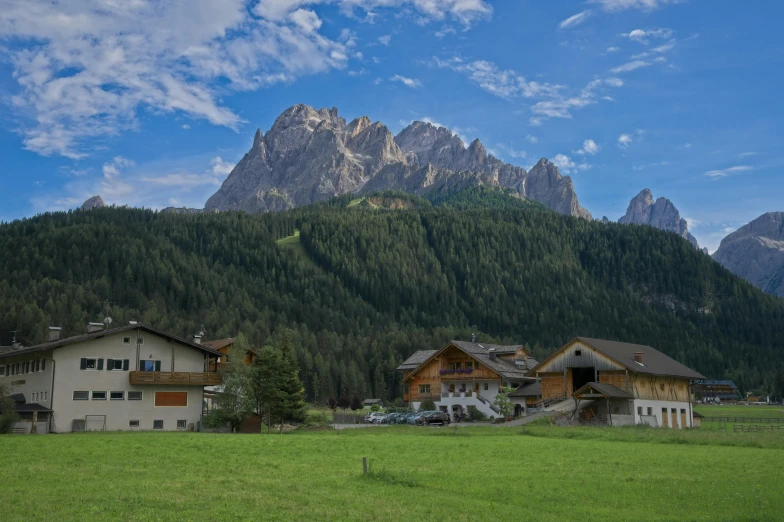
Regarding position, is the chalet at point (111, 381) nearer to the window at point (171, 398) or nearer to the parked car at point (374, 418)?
the window at point (171, 398)

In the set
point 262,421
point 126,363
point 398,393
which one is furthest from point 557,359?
point 398,393

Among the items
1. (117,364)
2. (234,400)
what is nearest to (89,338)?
(117,364)

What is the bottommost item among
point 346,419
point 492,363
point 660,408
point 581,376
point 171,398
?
point 346,419

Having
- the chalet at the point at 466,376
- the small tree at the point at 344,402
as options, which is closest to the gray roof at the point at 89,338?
the chalet at the point at 466,376

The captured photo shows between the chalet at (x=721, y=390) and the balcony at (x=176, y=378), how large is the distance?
13783cm

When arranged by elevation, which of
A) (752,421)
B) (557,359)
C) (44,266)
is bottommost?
(752,421)

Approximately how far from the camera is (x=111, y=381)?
183ft

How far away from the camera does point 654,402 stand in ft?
228

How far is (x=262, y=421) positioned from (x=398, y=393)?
72.7 m

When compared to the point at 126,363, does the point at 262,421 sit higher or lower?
lower

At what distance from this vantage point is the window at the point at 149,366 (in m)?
57.8

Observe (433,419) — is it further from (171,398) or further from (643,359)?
(171,398)

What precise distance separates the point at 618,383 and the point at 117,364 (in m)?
44.7

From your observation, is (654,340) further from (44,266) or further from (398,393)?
(44,266)
